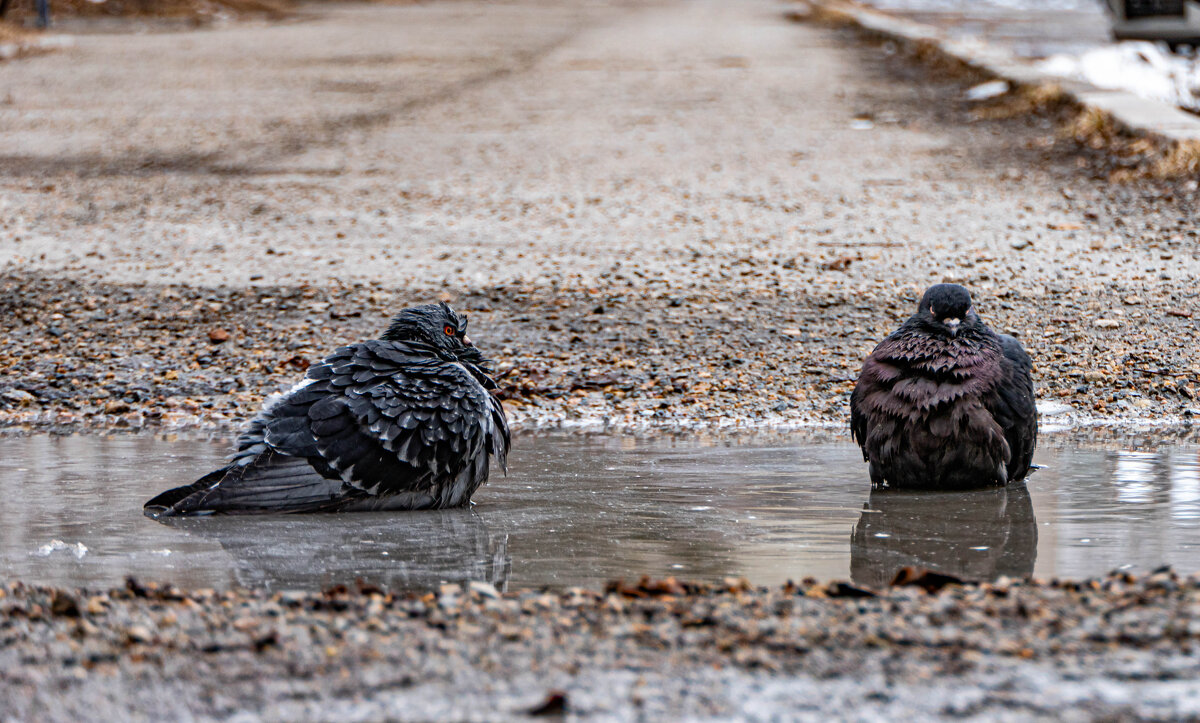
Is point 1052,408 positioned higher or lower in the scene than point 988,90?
lower

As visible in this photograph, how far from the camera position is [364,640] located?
2941 mm

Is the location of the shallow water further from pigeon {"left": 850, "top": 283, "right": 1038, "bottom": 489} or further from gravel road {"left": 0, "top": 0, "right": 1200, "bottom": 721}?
gravel road {"left": 0, "top": 0, "right": 1200, "bottom": 721}

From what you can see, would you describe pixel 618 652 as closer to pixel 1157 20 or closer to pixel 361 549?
pixel 361 549

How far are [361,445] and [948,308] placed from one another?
1.93 meters

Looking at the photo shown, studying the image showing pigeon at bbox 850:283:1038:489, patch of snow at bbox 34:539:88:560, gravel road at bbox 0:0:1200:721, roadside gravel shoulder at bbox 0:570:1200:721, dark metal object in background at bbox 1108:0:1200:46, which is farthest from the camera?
dark metal object in background at bbox 1108:0:1200:46

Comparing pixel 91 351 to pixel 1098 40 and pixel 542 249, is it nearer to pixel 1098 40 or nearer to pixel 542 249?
pixel 542 249

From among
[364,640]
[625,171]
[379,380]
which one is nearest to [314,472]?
[379,380]

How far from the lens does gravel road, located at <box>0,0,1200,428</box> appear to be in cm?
604

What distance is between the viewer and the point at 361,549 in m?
3.94

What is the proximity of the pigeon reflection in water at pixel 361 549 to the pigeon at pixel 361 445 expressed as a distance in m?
0.06

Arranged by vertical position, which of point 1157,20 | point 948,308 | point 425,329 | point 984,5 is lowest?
point 425,329

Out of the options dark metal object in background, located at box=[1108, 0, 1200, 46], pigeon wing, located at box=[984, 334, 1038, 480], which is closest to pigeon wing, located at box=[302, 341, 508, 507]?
pigeon wing, located at box=[984, 334, 1038, 480]

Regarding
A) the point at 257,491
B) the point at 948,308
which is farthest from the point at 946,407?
the point at 257,491

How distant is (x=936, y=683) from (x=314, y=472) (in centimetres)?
224
